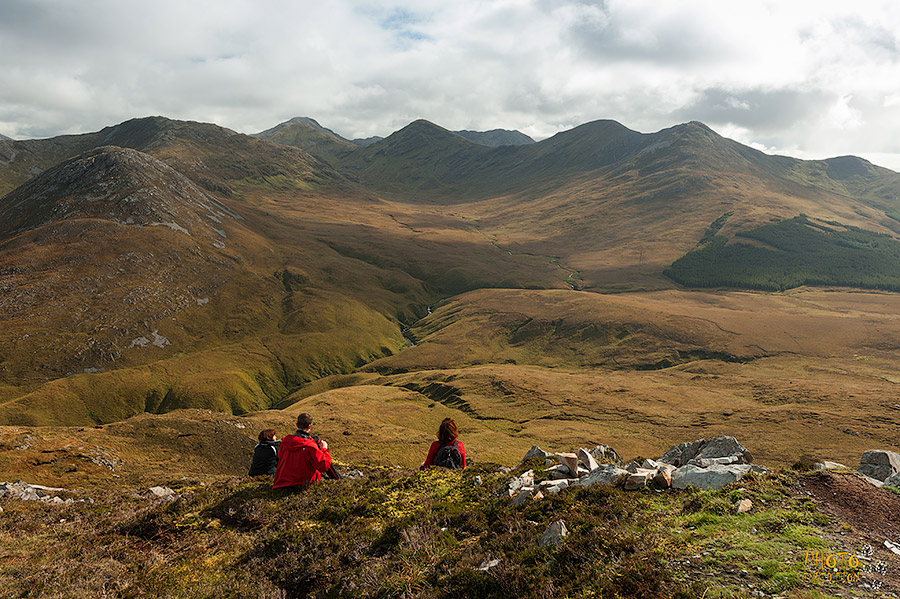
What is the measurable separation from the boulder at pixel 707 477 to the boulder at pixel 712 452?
2477mm

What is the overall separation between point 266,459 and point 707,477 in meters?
17.6

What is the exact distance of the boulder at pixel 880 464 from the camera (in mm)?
18172

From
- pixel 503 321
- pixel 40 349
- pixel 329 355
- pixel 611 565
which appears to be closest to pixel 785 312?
pixel 503 321

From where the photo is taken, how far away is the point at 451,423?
784 inches

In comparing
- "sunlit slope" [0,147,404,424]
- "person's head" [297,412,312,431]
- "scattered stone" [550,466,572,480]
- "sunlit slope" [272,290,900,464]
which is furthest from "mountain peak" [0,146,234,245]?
"scattered stone" [550,466,572,480]

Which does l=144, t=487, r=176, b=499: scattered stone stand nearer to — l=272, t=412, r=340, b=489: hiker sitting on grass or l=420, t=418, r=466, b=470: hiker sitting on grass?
l=272, t=412, r=340, b=489: hiker sitting on grass

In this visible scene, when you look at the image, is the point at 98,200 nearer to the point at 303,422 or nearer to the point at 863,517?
the point at 303,422

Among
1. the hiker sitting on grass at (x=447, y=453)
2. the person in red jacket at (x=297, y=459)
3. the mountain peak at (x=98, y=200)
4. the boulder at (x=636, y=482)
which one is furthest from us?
the mountain peak at (x=98, y=200)

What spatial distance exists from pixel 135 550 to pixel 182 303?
542 ft

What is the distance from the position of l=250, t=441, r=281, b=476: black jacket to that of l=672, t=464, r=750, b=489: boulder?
16212 mm

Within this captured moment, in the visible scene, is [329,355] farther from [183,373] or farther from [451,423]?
[451,423]

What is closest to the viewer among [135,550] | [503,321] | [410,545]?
[410,545]

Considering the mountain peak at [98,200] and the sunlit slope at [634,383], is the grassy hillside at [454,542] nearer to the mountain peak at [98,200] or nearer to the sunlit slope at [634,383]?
the sunlit slope at [634,383]

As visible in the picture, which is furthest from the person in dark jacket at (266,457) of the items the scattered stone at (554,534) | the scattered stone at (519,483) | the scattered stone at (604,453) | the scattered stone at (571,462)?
the scattered stone at (604,453)
